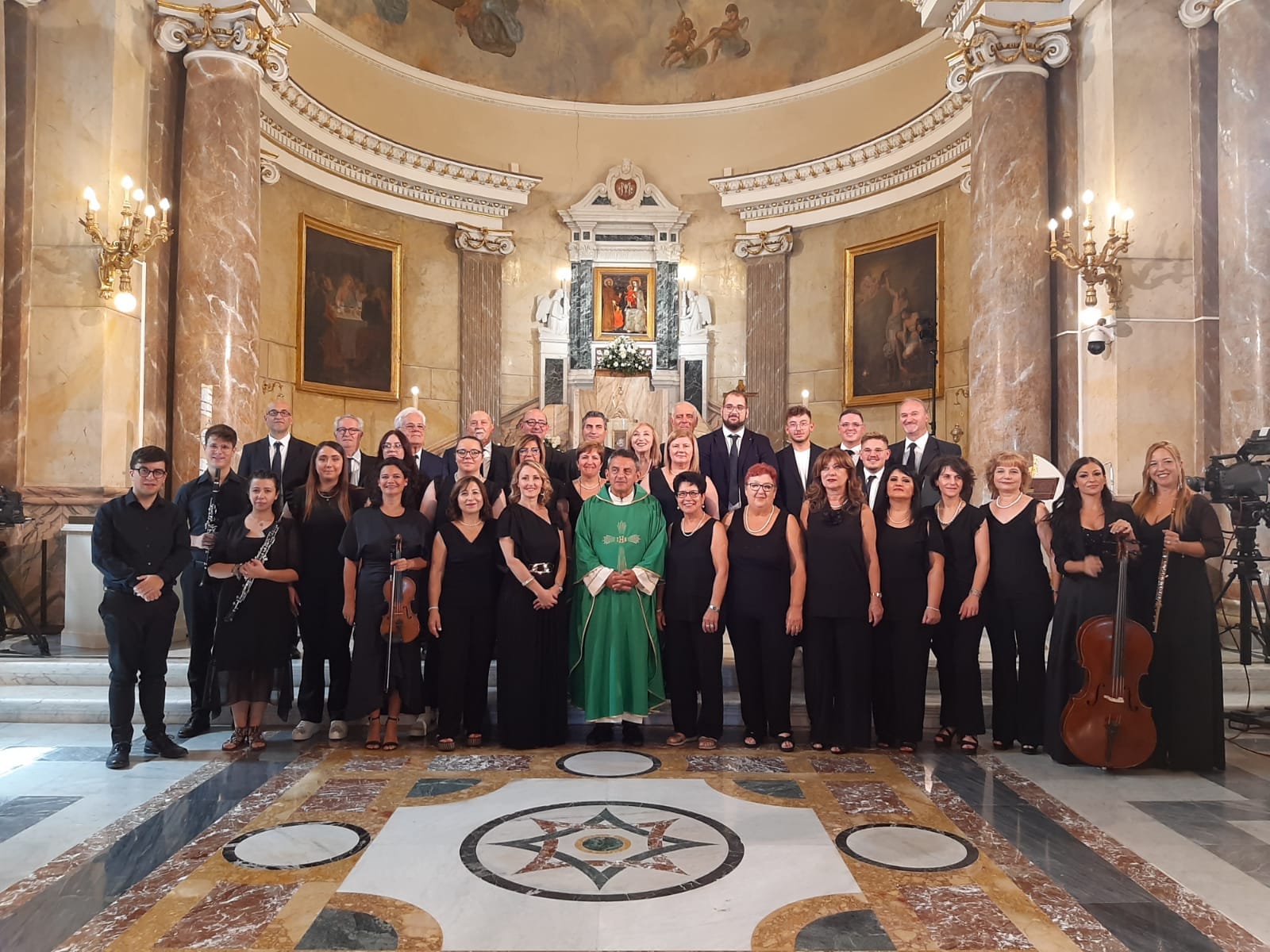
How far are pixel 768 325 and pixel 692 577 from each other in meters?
9.63

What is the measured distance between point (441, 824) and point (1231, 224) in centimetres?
752

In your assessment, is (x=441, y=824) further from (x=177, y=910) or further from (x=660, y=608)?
(x=660, y=608)

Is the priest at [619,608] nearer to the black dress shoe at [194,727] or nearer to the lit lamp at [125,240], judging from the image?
the black dress shoe at [194,727]

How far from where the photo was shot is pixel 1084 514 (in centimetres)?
526

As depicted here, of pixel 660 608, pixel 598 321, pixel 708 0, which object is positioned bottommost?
pixel 660 608

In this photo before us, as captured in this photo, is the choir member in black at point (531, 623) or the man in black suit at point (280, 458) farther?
the man in black suit at point (280, 458)

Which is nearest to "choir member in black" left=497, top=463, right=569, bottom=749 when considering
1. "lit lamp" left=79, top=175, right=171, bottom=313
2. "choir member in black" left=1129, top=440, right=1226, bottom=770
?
"choir member in black" left=1129, top=440, right=1226, bottom=770

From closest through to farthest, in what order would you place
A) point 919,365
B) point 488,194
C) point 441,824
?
1. point 441,824
2. point 919,365
3. point 488,194

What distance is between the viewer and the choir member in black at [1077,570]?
200 inches

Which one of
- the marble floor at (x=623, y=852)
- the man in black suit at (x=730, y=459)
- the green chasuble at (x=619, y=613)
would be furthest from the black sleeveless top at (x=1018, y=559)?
the green chasuble at (x=619, y=613)

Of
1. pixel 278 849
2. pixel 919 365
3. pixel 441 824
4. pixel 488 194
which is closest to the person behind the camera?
pixel 278 849

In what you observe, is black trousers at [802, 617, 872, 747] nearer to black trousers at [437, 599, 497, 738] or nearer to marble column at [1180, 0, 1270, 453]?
black trousers at [437, 599, 497, 738]

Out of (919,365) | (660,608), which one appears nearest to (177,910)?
(660,608)

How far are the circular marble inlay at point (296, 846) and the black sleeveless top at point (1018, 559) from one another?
12.1 feet
